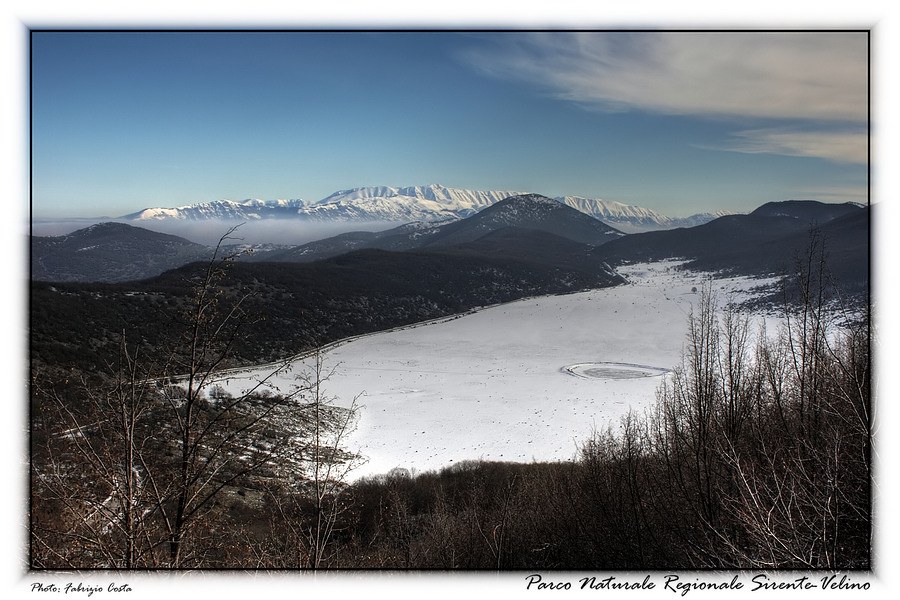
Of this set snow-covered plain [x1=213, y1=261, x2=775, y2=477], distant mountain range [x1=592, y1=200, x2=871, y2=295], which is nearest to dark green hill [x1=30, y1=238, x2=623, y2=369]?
snow-covered plain [x1=213, y1=261, x2=775, y2=477]

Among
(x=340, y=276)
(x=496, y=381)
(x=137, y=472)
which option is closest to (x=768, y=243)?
(x=496, y=381)

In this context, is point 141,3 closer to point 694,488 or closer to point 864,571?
point 864,571

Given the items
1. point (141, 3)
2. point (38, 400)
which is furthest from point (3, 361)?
point (141, 3)

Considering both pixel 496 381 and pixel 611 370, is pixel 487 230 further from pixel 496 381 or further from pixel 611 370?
pixel 496 381

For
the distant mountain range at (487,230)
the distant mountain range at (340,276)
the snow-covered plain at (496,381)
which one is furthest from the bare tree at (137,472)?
the distant mountain range at (487,230)

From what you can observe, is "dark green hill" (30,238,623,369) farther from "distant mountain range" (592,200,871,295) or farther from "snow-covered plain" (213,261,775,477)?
"distant mountain range" (592,200,871,295)
